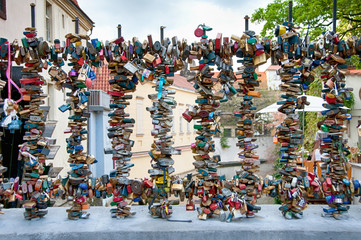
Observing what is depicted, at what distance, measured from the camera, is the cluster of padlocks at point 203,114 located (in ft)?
11.3

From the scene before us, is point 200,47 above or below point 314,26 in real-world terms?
below

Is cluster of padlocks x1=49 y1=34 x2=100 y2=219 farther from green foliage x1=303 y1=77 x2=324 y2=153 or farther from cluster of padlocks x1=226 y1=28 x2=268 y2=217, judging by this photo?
green foliage x1=303 y1=77 x2=324 y2=153

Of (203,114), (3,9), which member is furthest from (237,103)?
(203,114)

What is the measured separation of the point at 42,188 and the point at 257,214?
232cm

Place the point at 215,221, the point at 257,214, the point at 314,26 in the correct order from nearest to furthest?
the point at 215,221, the point at 257,214, the point at 314,26

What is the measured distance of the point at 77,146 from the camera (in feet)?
11.7

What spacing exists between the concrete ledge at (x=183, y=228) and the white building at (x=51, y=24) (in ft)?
13.7

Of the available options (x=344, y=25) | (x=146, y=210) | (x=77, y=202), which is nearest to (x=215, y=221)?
(x=146, y=210)

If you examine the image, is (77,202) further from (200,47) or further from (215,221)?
(200,47)

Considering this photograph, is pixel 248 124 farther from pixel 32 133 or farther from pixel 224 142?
pixel 224 142

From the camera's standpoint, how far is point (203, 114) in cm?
342

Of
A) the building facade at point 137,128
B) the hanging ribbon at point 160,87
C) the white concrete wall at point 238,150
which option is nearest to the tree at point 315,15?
the building facade at point 137,128

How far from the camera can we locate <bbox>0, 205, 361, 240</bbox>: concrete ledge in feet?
A: 10.4

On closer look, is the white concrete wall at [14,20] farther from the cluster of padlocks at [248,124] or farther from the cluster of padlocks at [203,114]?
the cluster of padlocks at [248,124]
